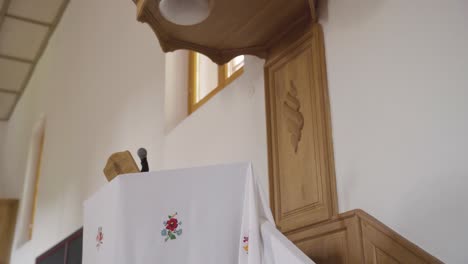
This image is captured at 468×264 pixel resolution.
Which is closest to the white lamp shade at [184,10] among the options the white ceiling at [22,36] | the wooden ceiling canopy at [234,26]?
the wooden ceiling canopy at [234,26]

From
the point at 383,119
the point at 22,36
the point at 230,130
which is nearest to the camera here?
the point at 383,119

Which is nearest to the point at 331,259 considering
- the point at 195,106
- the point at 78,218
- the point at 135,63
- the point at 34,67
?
the point at 195,106

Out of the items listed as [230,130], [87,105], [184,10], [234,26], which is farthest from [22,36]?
[184,10]

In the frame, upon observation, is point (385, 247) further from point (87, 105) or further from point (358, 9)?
point (87, 105)

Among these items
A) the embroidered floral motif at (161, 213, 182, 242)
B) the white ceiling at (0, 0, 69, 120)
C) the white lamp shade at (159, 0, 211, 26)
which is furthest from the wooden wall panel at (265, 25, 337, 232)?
the white ceiling at (0, 0, 69, 120)

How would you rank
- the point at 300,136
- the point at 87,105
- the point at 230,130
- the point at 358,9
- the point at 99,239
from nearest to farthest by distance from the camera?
the point at 99,239 → the point at 358,9 → the point at 300,136 → the point at 230,130 → the point at 87,105

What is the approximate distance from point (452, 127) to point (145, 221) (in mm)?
1414

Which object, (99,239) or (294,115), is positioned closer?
(99,239)

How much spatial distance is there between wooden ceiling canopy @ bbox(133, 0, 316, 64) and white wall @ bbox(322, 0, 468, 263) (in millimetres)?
402

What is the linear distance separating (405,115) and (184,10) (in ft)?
4.62

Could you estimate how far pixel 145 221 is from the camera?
2.38 metres

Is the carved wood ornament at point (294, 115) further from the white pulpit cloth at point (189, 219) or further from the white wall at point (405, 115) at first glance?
the white pulpit cloth at point (189, 219)

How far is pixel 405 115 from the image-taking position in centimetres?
289

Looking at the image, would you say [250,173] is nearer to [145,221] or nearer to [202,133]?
[145,221]
